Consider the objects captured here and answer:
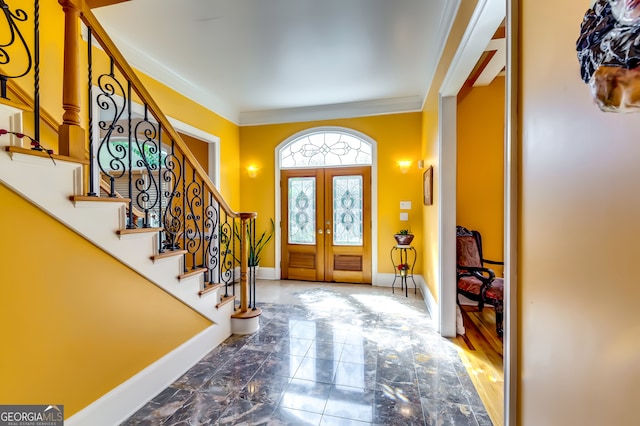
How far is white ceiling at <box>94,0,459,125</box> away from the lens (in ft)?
8.28

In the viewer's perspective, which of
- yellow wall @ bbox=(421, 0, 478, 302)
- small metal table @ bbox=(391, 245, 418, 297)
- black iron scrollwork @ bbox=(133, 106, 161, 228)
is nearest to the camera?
black iron scrollwork @ bbox=(133, 106, 161, 228)

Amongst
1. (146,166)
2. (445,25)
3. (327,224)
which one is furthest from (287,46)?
(327,224)

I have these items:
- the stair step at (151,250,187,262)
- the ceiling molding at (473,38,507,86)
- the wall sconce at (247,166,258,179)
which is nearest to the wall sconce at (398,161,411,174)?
the ceiling molding at (473,38,507,86)

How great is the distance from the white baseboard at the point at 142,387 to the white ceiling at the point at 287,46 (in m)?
2.89

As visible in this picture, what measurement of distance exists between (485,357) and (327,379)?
1.43 m

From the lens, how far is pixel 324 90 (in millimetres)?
4262

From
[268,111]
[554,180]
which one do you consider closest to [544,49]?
[554,180]

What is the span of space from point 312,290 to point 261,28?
357cm

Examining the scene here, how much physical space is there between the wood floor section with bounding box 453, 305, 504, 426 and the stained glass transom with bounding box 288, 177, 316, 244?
2.76 metres

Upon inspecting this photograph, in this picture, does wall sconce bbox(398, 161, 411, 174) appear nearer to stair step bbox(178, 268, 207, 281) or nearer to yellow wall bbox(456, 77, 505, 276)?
yellow wall bbox(456, 77, 505, 276)

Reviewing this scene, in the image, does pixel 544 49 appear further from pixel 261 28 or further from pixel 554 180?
pixel 261 28

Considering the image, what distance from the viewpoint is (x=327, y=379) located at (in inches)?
84.6

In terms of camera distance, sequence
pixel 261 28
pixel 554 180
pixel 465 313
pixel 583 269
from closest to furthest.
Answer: pixel 583 269 → pixel 554 180 → pixel 261 28 → pixel 465 313

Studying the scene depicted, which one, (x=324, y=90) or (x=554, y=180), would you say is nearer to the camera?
(x=554, y=180)
